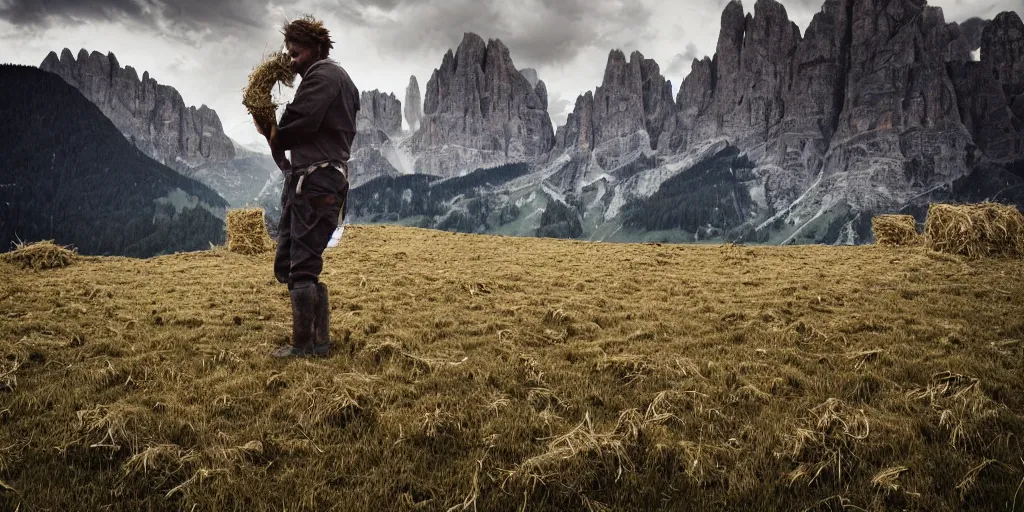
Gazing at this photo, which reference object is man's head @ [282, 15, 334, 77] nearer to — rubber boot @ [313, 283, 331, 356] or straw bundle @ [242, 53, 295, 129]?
straw bundle @ [242, 53, 295, 129]

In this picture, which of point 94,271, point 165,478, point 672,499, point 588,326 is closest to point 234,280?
point 94,271

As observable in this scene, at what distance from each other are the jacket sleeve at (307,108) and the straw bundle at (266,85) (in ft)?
1.50

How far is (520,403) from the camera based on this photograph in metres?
3.78

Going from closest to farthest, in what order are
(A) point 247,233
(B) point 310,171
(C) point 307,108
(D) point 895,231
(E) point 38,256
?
(C) point 307,108 → (B) point 310,171 → (E) point 38,256 → (A) point 247,233 → (D) point 895,231

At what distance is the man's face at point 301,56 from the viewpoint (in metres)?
5.60

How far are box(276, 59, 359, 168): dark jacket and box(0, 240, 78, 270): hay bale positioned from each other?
10791 mm

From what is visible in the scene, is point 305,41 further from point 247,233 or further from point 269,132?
point 247,233

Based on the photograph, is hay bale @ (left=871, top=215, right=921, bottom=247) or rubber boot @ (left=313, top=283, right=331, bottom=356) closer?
rubber boot @ (left=313, top=283, right=331, bottom=356)

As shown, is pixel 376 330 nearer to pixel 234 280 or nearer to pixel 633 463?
pixel 633 463

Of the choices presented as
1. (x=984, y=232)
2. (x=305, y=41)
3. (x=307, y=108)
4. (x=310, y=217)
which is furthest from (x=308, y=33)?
(x=984, y=232)

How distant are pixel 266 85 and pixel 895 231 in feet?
67.4

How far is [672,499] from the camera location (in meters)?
2.51

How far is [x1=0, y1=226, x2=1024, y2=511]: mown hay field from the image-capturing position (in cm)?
254

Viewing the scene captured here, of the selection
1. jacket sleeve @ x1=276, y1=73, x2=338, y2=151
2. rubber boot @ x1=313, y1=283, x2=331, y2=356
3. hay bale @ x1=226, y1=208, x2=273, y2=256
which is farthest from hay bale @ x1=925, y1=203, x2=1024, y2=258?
hay bale @ x1=226, y1=208, x2=273, y2=256
